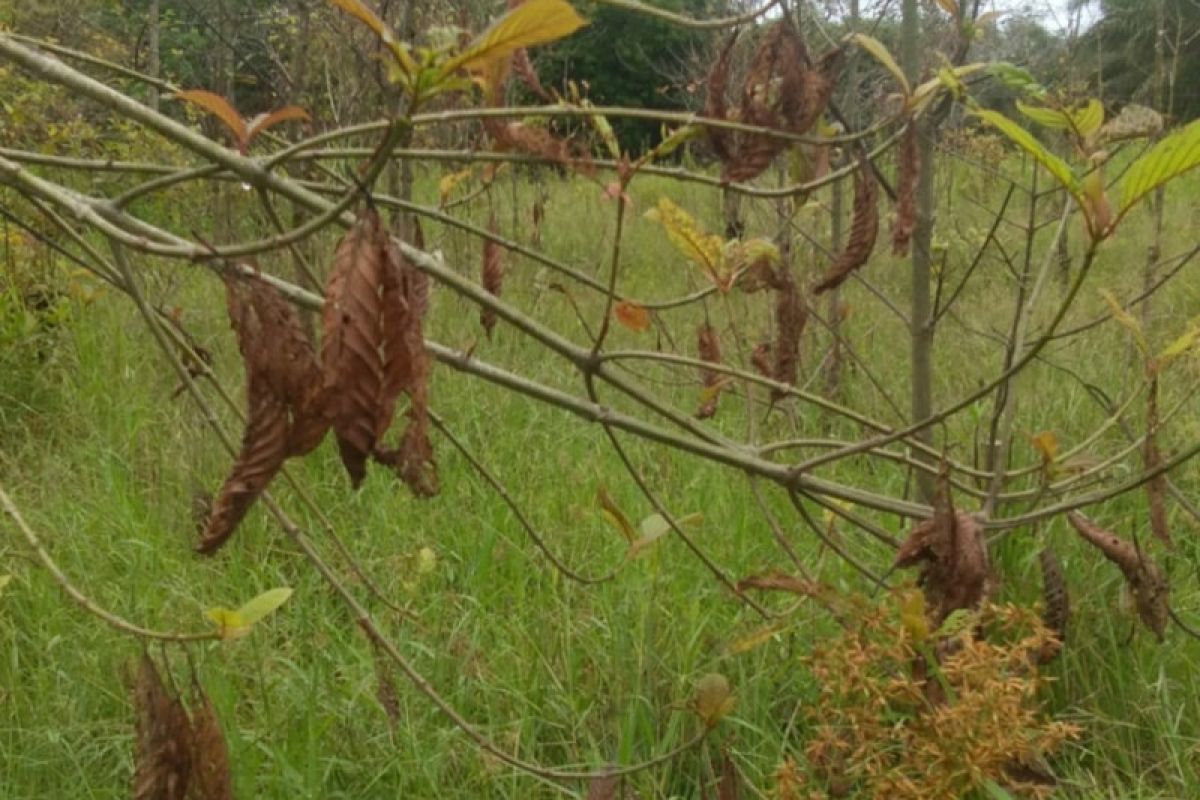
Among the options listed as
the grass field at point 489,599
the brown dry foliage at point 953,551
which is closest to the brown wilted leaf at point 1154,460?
the grass field at point 489,599

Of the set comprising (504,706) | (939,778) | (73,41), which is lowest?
(504,706)

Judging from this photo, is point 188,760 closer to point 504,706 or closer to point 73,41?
point 504,706

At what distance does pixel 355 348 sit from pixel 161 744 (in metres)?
0.40

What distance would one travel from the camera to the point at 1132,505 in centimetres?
251

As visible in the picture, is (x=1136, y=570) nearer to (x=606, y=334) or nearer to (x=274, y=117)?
(x=606, y=334)

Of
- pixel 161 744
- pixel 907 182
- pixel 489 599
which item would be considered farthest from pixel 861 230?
pixel 489 599

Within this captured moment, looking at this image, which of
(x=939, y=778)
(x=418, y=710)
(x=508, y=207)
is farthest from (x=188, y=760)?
(x=508, y=207)

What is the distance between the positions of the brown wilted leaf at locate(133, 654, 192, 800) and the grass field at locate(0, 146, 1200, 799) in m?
0.39

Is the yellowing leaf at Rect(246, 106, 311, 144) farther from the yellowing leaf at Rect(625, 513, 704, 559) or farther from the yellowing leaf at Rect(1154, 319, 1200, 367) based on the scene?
the yellowing leaf at Rect(1154, 319, 1200, 367)

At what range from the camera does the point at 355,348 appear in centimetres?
55

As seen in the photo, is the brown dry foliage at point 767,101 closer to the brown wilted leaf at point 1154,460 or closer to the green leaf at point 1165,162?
the green leaf at point 1165,162

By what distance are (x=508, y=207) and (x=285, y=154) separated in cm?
633

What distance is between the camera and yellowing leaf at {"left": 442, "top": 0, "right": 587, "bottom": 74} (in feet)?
1.73

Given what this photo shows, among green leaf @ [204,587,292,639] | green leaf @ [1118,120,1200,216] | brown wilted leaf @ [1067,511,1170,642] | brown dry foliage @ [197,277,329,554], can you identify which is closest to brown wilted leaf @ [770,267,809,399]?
brown wilted leaf @ [1067,511,1170,642]
